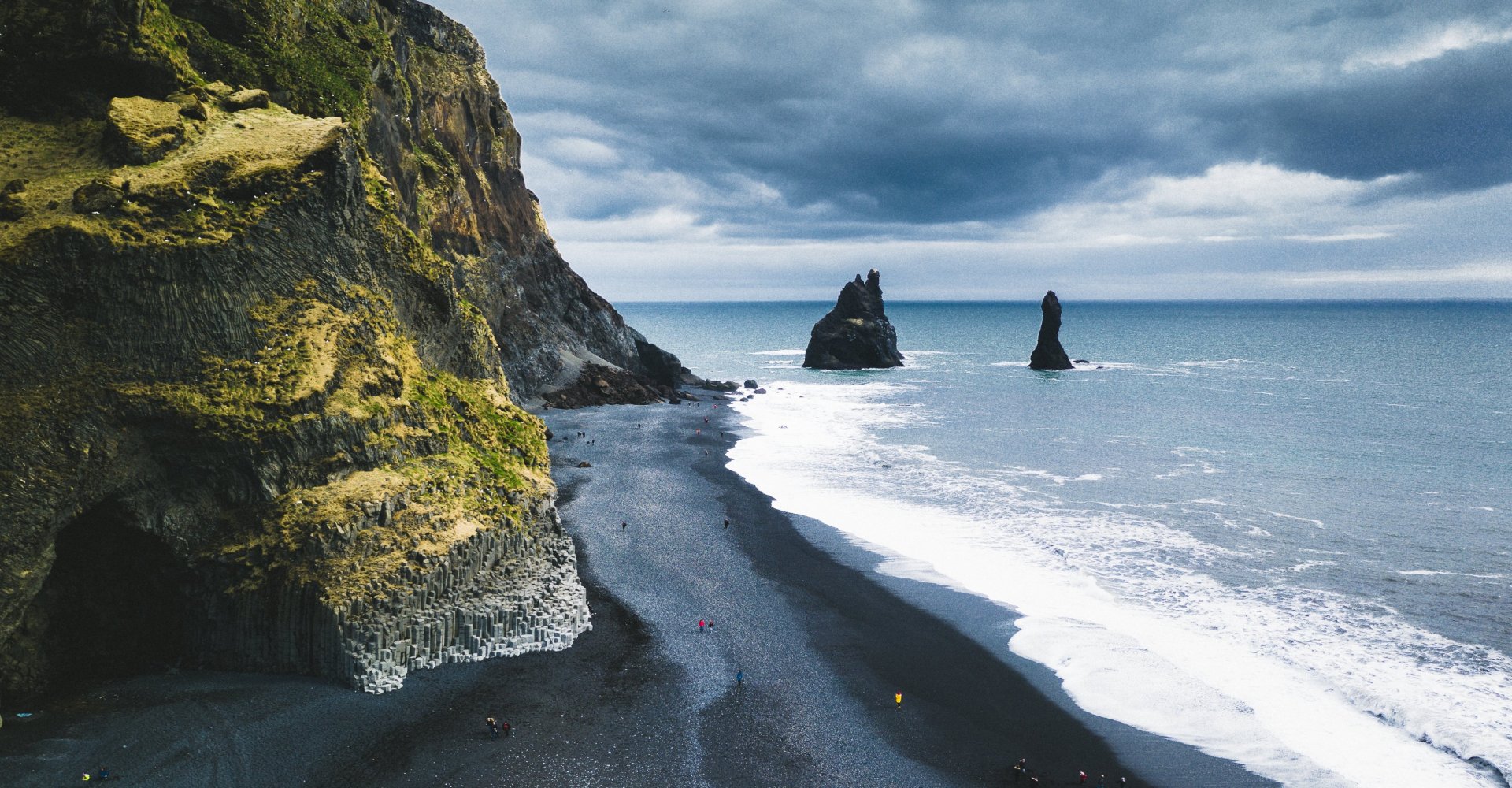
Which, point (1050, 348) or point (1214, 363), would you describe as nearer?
point (1050, 348)

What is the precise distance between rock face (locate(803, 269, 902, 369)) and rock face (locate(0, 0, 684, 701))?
342 ft

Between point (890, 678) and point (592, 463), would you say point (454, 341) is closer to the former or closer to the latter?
point (592, 463)

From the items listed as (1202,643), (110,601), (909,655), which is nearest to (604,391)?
(110,601)

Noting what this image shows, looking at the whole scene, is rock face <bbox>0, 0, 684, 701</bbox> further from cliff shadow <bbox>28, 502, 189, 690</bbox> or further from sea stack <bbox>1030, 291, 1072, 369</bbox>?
sea stack <bbox>1030, 291, 1072, 369</bbox>

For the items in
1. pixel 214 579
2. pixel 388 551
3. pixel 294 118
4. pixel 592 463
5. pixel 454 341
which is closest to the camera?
pixel 214 579

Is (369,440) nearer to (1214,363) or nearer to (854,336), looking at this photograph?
(854,336)

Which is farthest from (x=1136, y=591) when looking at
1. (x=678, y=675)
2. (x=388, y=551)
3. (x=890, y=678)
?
(x=388, y=551)

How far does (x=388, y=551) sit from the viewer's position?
78.0 feet

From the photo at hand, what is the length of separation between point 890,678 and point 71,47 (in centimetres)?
3483

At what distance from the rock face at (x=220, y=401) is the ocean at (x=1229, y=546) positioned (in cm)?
1893

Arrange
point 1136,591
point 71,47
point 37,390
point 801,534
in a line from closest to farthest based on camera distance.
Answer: point 37,390, point 71,47, point 1136,591, point 801,534

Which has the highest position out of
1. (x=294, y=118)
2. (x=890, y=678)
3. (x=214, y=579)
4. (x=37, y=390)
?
(x=294, y=118)

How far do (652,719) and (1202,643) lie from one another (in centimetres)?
1943

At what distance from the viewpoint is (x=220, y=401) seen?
22.8 metres
